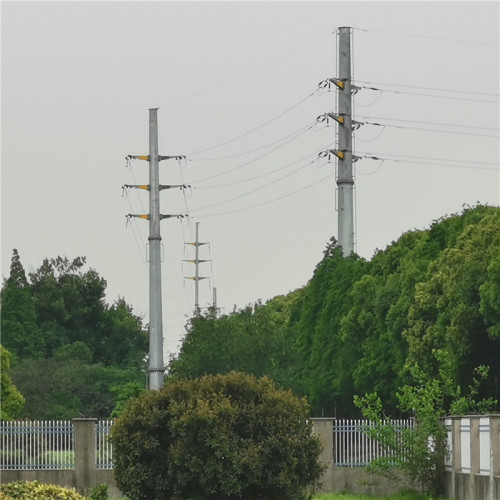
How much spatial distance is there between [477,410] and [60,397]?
56165 mm

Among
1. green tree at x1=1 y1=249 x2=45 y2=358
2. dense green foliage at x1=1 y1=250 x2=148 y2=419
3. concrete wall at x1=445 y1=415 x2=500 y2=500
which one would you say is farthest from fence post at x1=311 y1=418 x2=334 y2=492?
green tree at x1=1 y1=249 x2=45 y2=358

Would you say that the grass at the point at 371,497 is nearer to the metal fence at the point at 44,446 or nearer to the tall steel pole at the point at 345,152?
the metal fence at the point at 44,446

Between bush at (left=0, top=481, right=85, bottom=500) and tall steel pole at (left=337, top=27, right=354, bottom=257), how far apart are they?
45.0m

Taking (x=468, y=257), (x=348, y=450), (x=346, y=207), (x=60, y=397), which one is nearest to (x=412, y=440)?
(x=348, y=450)

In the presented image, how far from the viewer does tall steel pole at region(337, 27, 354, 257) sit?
77.6 meters

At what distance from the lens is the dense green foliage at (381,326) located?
54.4 m

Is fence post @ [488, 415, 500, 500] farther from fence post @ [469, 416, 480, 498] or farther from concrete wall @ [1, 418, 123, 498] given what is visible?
concrete wall @ [1, 418, 123, 498]

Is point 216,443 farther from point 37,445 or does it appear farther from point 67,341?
point 67,341

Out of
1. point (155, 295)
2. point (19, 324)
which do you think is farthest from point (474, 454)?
point (19, 324)

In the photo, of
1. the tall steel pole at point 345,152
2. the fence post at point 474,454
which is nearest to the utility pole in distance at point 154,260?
the fence post at point 474,454

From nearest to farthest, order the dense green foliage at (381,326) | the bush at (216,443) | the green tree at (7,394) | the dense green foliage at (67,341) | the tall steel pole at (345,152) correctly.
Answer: the bush at (216,443) → the dense green foliage at (381,326) → the tall steel pole at (345,152) → the green tree at (7,394) → the dense green foliage at (67,341)

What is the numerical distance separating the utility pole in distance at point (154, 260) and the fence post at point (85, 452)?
8.58 metres

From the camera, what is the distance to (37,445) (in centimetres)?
4391

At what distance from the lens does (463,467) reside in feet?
124
